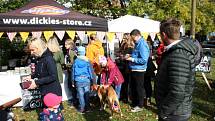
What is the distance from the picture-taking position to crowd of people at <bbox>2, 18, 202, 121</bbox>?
3.91 metres

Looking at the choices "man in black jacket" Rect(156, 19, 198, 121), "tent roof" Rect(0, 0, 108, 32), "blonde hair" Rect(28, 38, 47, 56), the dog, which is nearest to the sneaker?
the dog

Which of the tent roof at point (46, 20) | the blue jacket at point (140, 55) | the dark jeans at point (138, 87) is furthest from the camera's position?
the tent roof at point (46, 20)

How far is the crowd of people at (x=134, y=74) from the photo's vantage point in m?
3.91

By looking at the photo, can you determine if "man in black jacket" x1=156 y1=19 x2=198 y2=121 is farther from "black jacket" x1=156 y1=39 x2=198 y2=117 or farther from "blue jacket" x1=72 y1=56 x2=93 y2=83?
"blue jacket" x1=72 y1=56 x2=93 y2=83

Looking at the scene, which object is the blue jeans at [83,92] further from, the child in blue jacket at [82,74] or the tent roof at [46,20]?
the tent roof at [46,20]

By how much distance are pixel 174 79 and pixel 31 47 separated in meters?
2.64

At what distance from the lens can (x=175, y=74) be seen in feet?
12.7

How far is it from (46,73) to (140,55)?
114 inches

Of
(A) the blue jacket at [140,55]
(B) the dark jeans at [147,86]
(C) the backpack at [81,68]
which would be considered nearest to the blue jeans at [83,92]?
(C) the backpack at [81,68]

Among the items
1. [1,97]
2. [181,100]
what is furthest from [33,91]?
[181,100]

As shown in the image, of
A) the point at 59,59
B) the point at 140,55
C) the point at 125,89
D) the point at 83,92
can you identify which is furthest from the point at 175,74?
the point at 125,89

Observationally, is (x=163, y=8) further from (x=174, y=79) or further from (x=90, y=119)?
(x=174, y=79)

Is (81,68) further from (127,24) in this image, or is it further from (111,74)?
(127,24)

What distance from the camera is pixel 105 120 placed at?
8.12 meters
